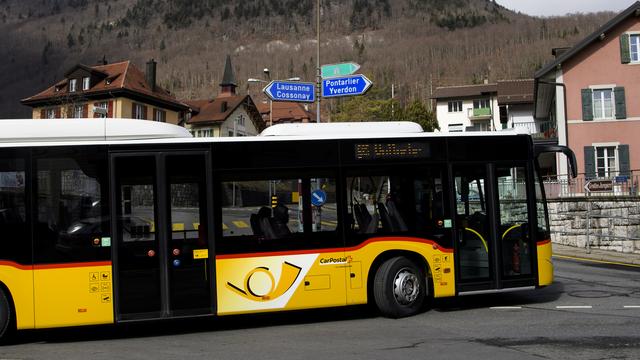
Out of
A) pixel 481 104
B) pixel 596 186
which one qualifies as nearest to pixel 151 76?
pixel 481 104

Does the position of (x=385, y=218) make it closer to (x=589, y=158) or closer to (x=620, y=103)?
(x=589, y=158)

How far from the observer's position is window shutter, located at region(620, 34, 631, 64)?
3231 centimetres

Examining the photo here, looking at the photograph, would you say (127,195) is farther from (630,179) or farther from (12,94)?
(12,94)

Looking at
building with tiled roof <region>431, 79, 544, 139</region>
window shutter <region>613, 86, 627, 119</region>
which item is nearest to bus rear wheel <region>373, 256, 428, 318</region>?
window shutter <region>613, 86, 627, 119</region>

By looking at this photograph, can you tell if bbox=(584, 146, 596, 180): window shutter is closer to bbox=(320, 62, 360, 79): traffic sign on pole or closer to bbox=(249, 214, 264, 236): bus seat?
bbox=(320, 62, 360, 79): traffic sign on pole

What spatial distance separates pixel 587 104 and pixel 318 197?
27.7 m

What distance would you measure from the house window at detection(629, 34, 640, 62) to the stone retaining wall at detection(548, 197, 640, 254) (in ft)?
41.8

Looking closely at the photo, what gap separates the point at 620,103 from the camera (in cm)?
3144

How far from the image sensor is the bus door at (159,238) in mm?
8078

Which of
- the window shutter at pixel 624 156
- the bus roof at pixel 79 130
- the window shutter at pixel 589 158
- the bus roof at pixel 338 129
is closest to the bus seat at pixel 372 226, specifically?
the bus roof at pixel 338 129

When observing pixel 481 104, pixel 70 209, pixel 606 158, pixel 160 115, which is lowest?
pixel 70 209

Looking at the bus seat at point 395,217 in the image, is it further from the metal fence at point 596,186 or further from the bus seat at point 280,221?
the metal fence at point 596,186

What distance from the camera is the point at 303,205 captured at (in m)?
8.66

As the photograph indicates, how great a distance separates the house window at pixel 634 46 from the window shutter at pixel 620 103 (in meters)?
2.28
